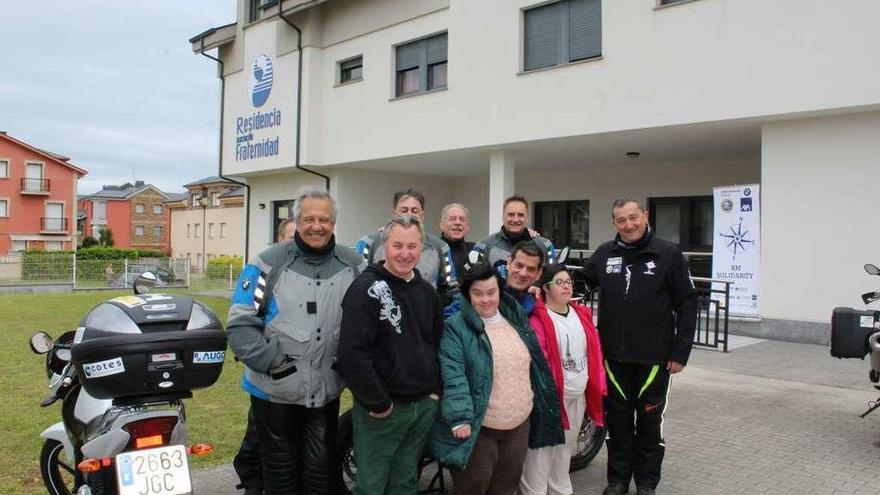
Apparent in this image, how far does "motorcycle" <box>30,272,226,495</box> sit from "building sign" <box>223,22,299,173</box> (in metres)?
15.4

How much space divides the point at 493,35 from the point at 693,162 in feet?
17.1

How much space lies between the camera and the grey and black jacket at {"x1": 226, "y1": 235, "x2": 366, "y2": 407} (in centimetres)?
318

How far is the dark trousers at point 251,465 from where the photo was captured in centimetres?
402

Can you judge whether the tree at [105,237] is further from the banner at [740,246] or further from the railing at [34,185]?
the banner at [740,246]

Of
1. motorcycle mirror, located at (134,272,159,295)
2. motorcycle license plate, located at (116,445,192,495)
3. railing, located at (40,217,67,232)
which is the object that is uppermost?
railing, located at (40,217,67,232)

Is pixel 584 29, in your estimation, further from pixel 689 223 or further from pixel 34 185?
pixel 34 185

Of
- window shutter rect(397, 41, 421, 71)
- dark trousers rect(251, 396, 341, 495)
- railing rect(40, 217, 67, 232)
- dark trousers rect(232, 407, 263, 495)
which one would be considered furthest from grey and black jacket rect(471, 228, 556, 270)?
railing rect(40, 217, 67, 232)

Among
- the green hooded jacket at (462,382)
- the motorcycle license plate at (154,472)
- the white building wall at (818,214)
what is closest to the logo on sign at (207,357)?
the motorcycle license plate at (154,472)

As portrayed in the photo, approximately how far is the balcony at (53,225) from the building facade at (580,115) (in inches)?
1589

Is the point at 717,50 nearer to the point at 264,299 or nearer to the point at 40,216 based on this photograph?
the point at 264,299

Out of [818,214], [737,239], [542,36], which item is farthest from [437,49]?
[818,214]

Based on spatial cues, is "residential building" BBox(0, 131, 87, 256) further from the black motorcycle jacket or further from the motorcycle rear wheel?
the black motorcycle jacket

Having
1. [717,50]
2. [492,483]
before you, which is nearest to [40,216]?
[717,50]

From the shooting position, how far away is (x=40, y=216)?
5350cm
